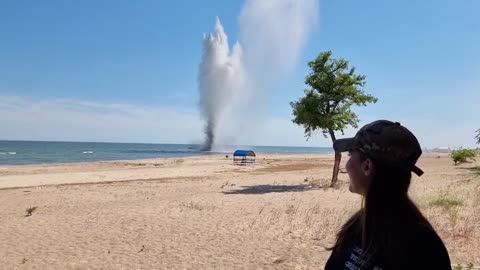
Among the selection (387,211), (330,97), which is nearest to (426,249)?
(387,211)

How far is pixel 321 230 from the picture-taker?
9938 millimetres

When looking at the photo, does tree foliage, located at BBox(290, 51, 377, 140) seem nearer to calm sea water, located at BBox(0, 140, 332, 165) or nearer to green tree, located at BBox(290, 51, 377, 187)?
green tree, located at BBox(290, 51, 377, 187)

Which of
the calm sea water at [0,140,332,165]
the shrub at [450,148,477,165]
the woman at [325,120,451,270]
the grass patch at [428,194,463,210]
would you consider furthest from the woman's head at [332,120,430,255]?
the calm sea water at [0,140,332,165]

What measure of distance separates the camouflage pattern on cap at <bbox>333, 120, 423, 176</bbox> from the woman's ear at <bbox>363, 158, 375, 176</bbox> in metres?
0.03

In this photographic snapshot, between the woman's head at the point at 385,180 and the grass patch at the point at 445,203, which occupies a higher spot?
the woman's head at the point at 385,180

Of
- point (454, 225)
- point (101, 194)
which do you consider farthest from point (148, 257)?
point (101, 194)

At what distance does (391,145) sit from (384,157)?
2.2 inches

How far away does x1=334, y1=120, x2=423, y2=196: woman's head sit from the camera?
1725 mm

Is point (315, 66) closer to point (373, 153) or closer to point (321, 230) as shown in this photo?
point (321, 230)

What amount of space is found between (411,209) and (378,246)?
0.20 metres

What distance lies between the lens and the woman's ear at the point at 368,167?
177 cm

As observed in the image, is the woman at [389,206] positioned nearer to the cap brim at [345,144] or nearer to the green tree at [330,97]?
the cap brim at [345,144]

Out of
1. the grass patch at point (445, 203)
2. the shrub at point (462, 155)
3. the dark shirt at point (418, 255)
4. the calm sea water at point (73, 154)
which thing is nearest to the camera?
the dark shirt at point (418, 255)

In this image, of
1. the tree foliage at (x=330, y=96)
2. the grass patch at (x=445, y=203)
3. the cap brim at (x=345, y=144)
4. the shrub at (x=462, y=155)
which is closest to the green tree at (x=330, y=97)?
the tree foliage at (x=330, y=96)
